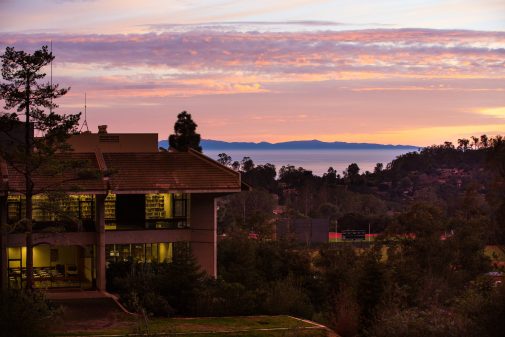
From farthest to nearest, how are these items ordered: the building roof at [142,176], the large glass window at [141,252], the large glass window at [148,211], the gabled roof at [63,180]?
the large glass window at [148,211] < the large glass window at [141,252] < the building roof at [142,176] < the gabled roof at [63,180]

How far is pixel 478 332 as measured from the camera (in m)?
16.1

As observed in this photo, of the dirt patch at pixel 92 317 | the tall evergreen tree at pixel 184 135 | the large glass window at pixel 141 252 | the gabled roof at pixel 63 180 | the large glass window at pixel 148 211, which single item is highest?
the tall evergreen tree at pixel 184 135

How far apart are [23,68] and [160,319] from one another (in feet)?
28.2

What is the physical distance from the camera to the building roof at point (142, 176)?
88.7 feet

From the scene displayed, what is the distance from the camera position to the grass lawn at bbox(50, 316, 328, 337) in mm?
19578

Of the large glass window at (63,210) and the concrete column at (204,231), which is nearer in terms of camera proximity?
the large glass window at (63,210)

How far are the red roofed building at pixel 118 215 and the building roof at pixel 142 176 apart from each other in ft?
0.12

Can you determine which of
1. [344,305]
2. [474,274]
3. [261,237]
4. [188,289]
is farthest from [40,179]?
[474,274]

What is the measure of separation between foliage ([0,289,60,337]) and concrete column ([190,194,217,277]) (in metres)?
11.0

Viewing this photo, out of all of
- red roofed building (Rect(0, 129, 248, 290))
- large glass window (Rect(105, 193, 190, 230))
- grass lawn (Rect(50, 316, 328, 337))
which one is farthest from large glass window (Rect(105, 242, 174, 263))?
grass lawn (Rect(50, 316, 328, 337))

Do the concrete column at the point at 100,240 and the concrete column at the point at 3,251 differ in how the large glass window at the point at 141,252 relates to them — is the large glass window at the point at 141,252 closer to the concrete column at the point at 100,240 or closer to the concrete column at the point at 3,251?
the concrete column at the point at 100,240

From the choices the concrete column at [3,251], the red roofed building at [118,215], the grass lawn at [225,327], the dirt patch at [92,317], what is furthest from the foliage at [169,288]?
the concrete column at [3,251]

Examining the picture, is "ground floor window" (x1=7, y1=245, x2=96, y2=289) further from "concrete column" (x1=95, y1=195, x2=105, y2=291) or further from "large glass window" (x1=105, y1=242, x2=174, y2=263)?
"large glass window" (x1=105, y1=242, x2=174, y2=263)

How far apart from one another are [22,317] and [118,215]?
13413 millimetres
